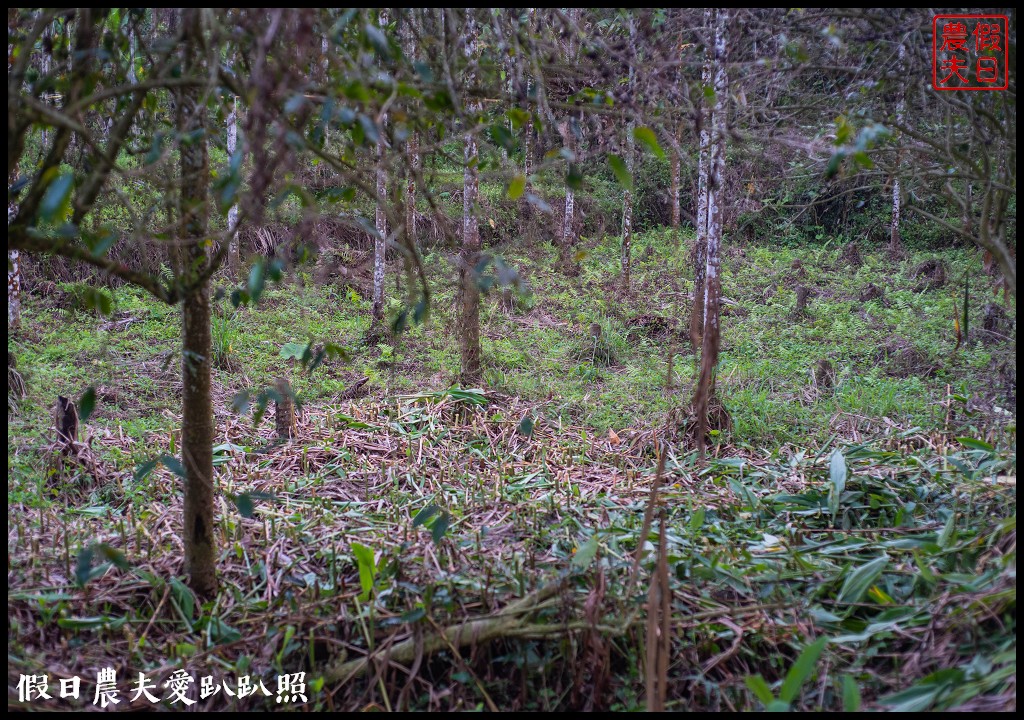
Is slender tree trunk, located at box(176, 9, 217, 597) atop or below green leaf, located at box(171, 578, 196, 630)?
atop

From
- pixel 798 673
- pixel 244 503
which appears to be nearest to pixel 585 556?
pixel 798 673

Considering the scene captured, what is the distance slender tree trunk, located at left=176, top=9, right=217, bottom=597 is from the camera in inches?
97.2

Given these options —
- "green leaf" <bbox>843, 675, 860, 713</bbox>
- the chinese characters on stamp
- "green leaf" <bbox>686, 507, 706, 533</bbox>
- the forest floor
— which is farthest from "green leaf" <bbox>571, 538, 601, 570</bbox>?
the chinese characters on stamp

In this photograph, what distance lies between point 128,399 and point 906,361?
6.52 m

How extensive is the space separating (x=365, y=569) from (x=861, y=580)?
1.83 meters

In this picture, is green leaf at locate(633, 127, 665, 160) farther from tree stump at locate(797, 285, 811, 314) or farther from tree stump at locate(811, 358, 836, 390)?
tree stump at locate(797, 285, 811, 314)

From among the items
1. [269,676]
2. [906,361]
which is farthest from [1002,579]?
[906,361]

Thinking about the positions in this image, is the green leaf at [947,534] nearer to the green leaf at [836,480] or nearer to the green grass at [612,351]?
the green leaf at [836,480]

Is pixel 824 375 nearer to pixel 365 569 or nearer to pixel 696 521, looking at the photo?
pixel 696 521

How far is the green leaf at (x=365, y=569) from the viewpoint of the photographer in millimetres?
2764

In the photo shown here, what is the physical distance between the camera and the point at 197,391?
273cm

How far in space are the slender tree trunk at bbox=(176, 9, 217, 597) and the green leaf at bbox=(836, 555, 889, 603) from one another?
91.8 inches

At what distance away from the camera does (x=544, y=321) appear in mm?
8578

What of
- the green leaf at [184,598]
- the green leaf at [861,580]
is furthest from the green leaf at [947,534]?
the green leaf at [184,598]
